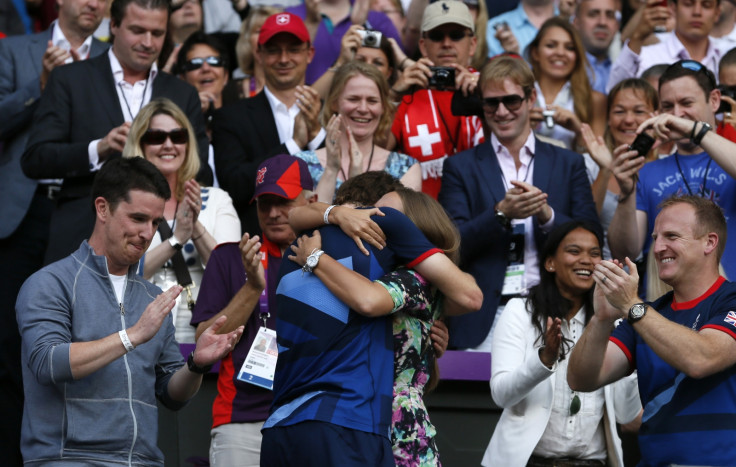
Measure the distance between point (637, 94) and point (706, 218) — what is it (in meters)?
3.15

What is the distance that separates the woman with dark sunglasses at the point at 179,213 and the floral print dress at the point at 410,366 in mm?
2272

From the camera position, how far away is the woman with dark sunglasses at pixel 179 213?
6582mm

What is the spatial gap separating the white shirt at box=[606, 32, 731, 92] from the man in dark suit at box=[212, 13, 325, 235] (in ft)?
8.60

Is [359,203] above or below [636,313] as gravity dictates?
above

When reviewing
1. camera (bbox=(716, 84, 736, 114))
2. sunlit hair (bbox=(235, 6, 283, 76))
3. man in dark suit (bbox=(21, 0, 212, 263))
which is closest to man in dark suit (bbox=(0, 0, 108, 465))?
man in dark suit (bbox=(21, 0, 212, 263))

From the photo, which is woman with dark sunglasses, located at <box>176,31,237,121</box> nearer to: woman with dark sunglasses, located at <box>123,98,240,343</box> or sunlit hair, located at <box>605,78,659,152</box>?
woman with dark sunglasses, located at <box>123,98,240,343</box>

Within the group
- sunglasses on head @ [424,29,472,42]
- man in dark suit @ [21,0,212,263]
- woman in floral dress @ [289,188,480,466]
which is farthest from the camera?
sunglasses on head @ [424,29,472,42]

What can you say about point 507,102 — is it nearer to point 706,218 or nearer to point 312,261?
point 706,218

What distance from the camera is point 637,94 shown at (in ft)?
26.5

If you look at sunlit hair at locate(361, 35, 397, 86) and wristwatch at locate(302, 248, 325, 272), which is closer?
wristwatch at locate(302, 248, 325, 272)

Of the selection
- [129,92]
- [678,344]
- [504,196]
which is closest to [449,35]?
[504,196]

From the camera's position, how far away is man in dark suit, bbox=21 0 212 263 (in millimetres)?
6867

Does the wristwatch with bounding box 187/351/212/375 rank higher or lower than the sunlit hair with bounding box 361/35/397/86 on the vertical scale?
lower

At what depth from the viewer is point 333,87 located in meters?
7.61
